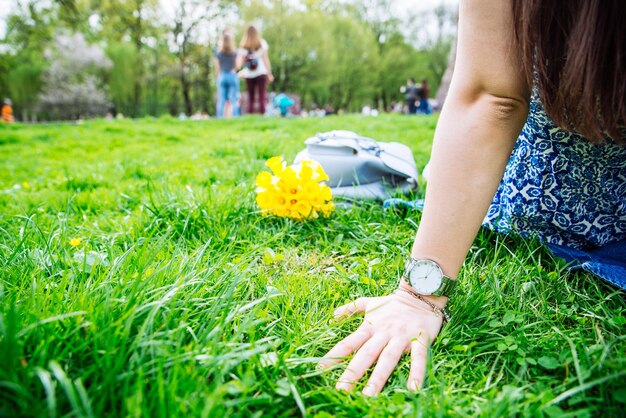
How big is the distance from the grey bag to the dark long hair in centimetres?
122

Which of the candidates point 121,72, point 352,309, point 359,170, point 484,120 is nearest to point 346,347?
point 352,309

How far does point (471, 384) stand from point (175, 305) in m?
0.72

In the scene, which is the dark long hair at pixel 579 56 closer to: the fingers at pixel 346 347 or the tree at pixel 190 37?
the fingers at pixel 346 347

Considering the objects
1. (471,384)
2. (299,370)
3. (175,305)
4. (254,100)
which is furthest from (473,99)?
(254,100)

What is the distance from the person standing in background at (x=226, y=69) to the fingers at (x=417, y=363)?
1027 cm

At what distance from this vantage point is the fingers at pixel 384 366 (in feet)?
2.96

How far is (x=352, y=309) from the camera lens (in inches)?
45.8

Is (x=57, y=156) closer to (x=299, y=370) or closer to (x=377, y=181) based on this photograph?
(x=377, y=181)

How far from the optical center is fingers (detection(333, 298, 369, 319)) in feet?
3.80

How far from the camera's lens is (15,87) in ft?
102

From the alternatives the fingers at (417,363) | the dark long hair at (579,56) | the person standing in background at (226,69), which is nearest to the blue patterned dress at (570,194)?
the dark long hair at (579,56)

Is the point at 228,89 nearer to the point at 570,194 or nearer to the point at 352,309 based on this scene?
the point at 570,194

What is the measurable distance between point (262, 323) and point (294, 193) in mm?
883

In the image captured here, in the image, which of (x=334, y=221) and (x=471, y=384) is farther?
(x=334, y=221)
